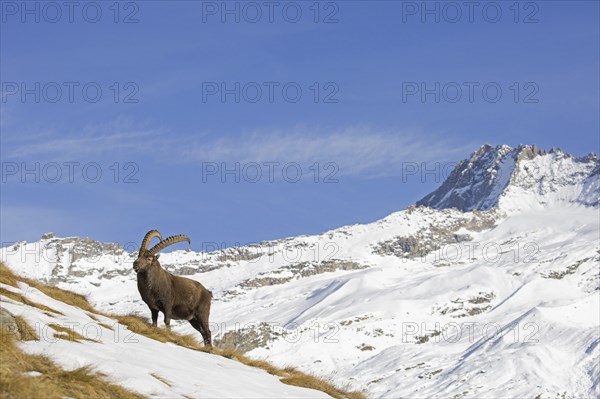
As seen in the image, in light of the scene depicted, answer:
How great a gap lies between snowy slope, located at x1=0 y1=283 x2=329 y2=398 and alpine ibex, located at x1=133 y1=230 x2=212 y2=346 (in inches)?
118

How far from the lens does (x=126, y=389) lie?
1212 cm

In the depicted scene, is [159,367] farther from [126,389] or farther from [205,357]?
[205,357]

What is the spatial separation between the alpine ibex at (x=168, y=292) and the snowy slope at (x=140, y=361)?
9.86 ft

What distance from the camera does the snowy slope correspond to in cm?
1279

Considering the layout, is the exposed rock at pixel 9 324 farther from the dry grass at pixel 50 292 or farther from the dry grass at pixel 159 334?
the dry grass at pixel 159 334

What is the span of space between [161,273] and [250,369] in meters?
5.63

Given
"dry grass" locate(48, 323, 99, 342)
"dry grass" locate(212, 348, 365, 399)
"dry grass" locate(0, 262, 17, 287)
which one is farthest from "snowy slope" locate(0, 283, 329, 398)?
"dry grass" locate(212, 348, 365, 399)

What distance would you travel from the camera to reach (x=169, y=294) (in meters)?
23.3

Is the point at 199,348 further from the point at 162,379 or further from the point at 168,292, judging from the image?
the point at 162,379

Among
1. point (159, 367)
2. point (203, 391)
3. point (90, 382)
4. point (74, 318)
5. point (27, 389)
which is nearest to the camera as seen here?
point (27, 389)

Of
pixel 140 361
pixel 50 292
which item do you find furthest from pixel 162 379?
pixel 50 292

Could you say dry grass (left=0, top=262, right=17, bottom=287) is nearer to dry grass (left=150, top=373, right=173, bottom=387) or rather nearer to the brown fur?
the brown fur

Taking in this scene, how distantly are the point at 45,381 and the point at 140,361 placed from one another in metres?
3.29

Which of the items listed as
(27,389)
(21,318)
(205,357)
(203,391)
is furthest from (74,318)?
(27,389)
